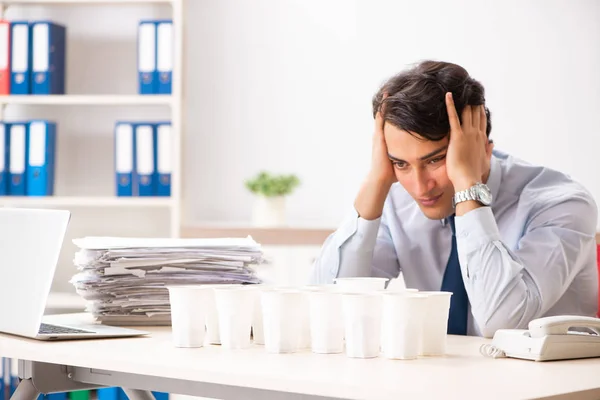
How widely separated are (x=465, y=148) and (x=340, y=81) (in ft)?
6.64

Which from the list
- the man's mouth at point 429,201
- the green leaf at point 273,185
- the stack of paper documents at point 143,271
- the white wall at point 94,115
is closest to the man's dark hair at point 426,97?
the man's mouth at point 429,201

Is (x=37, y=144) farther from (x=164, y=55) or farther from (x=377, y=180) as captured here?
(x=377, y=180)

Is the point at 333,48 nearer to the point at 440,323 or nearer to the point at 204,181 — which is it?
the point at 204,181

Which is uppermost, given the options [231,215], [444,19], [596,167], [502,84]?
[444,19]

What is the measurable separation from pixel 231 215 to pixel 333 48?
836mm

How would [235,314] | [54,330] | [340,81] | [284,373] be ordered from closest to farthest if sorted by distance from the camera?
[284,373] → [235,314] → [54,330] → [340,81]

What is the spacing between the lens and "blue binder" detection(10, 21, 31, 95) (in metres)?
3.75

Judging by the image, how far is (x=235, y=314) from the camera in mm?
1433

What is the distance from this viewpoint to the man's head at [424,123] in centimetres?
194

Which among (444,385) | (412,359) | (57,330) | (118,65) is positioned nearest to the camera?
(444,385)

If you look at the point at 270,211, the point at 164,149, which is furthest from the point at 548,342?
the point at 164,149

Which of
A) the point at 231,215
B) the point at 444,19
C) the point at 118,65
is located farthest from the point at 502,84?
the point at 118,65

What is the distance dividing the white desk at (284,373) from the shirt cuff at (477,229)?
28cm

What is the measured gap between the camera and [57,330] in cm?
167
